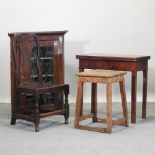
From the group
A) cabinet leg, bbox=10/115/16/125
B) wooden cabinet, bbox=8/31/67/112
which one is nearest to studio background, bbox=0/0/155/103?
wooden cabinet, bbox=8/31/67/112

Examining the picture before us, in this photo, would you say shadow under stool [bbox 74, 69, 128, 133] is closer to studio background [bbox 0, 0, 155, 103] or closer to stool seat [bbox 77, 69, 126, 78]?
stool seat [bbox 77, 69, 126, 78]

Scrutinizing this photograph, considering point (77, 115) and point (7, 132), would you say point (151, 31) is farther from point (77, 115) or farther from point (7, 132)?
point (7, 132)

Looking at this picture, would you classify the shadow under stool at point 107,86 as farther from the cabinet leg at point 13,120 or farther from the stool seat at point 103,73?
the cabinet leg at point 13,120

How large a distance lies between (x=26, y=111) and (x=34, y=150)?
0.98 m

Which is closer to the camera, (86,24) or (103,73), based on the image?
(103,73)

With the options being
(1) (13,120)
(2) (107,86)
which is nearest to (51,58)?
(1) (13,120)

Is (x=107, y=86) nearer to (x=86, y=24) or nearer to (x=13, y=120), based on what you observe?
(x=13, y=120)

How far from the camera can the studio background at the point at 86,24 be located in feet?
19.1

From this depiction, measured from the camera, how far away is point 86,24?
589 cm

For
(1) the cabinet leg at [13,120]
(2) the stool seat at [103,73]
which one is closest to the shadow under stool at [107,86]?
(2) the stool seat at [103,73]

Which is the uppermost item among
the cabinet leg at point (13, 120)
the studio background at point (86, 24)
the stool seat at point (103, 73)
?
the studio background at point (86, 24)

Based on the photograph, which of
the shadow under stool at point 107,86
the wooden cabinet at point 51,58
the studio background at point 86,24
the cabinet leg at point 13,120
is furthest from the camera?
the studio background at point 86,24

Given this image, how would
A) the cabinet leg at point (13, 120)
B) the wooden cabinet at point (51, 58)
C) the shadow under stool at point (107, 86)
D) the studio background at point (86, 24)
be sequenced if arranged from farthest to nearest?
the studio background at point (86, 24) < the wooden cabinet at point (51, 58) < the cabinet leg at point (13, 120) < the shadow under stool at point (107, 86)

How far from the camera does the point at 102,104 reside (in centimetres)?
586
